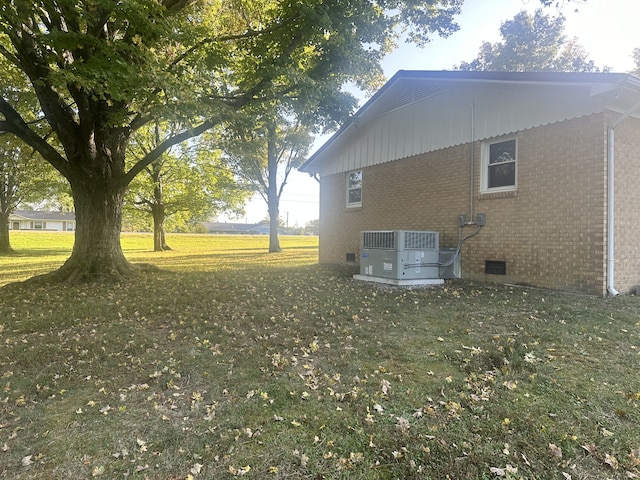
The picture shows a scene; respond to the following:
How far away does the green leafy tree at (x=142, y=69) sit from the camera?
248 inches

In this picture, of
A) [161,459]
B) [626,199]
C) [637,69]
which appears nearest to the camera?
[161,459]

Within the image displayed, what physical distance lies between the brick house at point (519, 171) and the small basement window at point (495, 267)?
22 mm

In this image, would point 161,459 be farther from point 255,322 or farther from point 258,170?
point 258,170

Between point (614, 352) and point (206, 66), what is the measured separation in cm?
820

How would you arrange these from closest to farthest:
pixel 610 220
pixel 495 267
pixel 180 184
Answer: pixel 610 220, pixel 495 267, pixel 180 184

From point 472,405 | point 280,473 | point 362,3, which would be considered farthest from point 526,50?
point 280,473

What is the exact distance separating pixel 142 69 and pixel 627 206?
29.5ft

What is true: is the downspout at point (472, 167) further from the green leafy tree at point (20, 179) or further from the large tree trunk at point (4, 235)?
the large tree trunk at point (4, 235)

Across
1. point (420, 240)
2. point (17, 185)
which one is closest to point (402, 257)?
point (420, 240)

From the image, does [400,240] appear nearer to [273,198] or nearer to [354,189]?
[354,189]

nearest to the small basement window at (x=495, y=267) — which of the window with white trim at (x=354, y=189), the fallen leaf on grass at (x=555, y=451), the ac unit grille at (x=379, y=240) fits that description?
the ac unit grille at (x=379, y=240)

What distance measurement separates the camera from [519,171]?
7.49 meters

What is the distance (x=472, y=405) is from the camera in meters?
2.73

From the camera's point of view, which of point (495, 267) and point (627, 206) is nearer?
point (627, 206)
